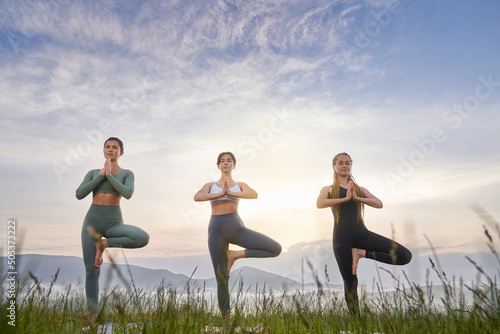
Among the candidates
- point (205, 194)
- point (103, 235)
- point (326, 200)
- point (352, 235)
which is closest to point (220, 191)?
point (205, 194)

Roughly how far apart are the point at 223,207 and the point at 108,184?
6.12 feet

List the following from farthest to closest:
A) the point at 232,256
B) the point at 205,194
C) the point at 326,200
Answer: the point at 205,194 → the point at 232,256 → the point at 326,200

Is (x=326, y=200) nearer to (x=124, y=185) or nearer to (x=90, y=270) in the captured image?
(x=124, y=185)

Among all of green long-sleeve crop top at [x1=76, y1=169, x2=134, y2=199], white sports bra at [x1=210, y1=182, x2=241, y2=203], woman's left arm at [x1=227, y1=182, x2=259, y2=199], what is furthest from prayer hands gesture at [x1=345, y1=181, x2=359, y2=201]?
green long-sleeve crop top at [x1=76, y1=169, x2=134, y2=199]

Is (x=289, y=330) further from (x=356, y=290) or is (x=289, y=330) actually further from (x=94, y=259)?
(x=94, y=259)

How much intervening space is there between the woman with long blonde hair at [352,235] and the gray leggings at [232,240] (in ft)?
3.21

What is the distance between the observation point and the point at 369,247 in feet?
19.9

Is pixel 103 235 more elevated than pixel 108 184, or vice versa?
pixel 108 184

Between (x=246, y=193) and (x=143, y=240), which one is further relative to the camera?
(x=246, y=193)

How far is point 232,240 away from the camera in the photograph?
6516 millimetres

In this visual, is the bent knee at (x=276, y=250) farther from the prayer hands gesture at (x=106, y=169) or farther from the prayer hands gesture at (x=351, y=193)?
the prayer hands gesture at (x=106, y=169)

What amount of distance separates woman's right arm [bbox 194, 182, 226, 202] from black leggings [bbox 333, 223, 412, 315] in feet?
6.42

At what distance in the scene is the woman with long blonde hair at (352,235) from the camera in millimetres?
5973

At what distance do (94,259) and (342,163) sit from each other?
13.8 ft
